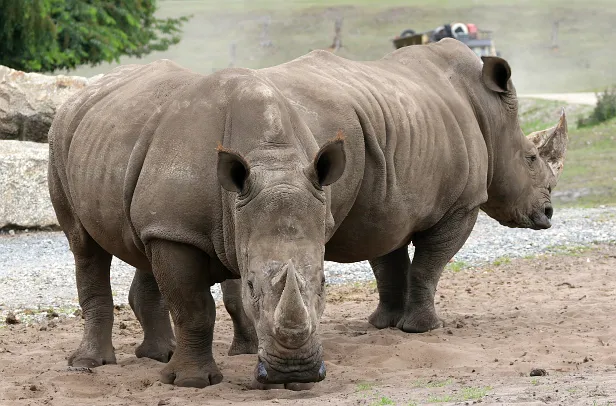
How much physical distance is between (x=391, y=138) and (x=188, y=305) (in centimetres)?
187

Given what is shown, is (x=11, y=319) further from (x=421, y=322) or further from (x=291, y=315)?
(x=291, y=315)

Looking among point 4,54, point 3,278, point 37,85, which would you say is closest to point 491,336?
point 3,278

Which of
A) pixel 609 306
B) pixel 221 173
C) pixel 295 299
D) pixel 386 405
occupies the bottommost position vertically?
pixel 609 306

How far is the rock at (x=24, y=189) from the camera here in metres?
14.4

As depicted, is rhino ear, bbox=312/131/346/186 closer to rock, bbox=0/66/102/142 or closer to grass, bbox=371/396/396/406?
grass, bbox=371/396/396/406

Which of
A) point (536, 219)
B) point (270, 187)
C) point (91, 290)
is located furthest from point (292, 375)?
point (536, 219)

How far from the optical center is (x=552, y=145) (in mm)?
9625

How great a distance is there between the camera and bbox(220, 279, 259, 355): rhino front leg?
305 inches

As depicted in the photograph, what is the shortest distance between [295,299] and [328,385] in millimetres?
1200

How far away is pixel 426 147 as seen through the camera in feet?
25.9

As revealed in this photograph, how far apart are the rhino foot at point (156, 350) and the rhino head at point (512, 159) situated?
113 inches

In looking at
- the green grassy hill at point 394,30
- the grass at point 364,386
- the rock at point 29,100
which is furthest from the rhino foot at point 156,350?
the green grassy hill at point 394,30

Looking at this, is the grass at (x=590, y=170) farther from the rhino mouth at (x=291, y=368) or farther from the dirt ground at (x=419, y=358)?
the rhino mouth at (x=291, y=368)

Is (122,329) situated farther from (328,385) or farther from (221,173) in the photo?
(221,173)
